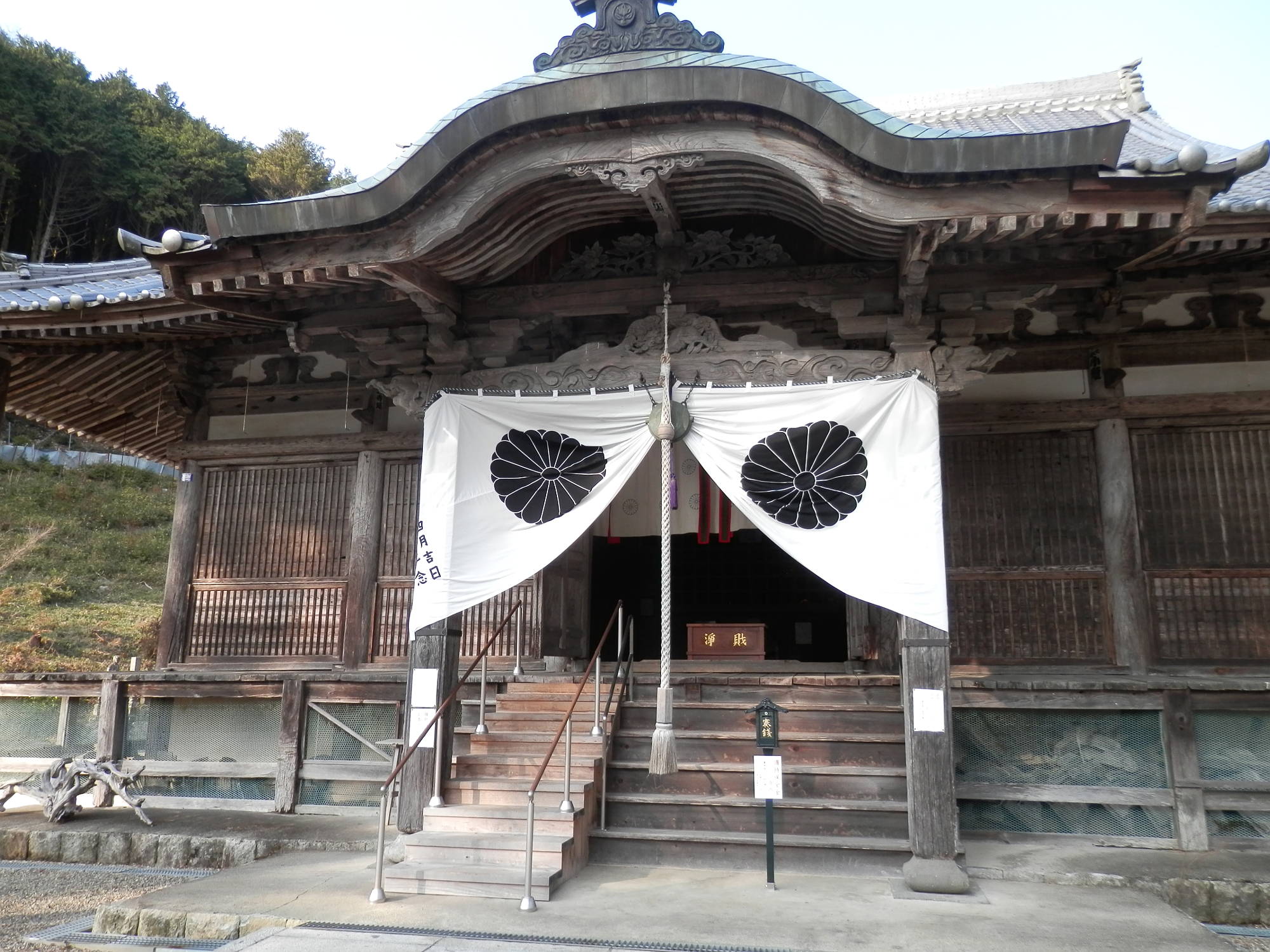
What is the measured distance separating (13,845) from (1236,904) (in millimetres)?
8904

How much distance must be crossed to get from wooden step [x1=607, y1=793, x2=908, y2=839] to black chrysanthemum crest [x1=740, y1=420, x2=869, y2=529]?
192 cm

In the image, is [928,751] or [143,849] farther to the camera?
[143,849]

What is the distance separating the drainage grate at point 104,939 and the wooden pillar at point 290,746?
269cm

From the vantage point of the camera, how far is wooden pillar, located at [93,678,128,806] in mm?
8664

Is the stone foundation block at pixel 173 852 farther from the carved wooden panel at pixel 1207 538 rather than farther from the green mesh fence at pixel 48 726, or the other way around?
the carved wooden panel at pixel 1207 538

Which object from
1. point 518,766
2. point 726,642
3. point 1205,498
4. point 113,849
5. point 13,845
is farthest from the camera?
point 726,642

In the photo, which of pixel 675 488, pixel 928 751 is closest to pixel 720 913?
pixel 928 751

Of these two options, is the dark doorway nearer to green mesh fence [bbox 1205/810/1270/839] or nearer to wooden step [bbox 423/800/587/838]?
green mesh fence [bbox 1205/810/1270/839]

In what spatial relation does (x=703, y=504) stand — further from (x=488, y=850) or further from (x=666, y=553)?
(x=488, y=850)

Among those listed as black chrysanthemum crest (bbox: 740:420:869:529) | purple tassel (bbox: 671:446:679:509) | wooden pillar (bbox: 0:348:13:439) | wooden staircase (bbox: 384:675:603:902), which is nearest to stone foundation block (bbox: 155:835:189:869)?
wooden staircase (bbox: 384:675:603:902)

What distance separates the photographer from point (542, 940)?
4543 mm

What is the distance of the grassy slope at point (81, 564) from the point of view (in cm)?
1897

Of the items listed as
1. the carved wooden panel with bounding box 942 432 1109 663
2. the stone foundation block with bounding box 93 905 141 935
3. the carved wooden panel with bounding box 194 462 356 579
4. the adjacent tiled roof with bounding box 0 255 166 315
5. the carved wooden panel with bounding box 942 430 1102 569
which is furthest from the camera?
the carved wooden panel with bounding box 194 462 356 579

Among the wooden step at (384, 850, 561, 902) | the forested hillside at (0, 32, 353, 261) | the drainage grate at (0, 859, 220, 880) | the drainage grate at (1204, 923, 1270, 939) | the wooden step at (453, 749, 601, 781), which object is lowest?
the drainage grate at (0, 859, 220, 880)
